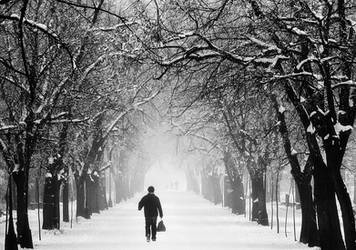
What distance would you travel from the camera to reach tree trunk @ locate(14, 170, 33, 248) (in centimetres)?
2072

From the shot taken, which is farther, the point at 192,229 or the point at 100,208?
the point at 100,208

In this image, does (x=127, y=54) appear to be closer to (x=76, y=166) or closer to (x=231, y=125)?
(x=231, y=125)

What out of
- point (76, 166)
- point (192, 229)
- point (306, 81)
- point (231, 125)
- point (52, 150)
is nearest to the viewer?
point (306, 81)

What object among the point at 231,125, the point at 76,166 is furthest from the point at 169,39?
the point at 76,166

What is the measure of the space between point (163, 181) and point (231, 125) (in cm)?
14917

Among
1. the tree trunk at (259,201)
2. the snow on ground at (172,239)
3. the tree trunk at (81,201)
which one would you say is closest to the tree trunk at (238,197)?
the tree trunk at (259,201)

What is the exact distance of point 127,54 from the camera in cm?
1623

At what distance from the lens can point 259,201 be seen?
33.5 metres

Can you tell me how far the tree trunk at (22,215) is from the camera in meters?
20.7

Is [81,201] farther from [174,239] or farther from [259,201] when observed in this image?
[174,239]

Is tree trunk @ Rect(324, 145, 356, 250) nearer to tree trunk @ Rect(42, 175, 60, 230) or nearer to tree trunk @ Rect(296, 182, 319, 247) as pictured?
tree trunk @ Rect(296, 182, 319, 247)

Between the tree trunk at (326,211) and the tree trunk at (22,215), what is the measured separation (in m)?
8.17

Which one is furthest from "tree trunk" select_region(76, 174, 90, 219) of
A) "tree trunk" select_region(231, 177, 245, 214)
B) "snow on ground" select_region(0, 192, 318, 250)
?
"tree trunk" select_region(231, 177, 245, 214)

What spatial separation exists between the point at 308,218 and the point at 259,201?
11569 mm
